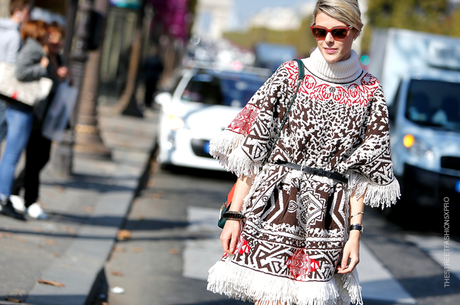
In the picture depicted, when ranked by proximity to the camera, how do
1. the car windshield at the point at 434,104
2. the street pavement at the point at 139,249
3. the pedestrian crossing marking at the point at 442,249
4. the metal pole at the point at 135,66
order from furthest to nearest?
the metal pole at the point at 135,66, the car windshield at the point at 434,104, the pedestrian crossing marking at the point at 442,249, the street pavement at the point at 139,249

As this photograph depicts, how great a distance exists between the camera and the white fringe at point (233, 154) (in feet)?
8.91

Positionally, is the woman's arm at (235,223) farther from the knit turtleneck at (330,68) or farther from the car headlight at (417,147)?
the car headlight at (417,147)

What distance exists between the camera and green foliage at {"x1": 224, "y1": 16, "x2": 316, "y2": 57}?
72375 mm

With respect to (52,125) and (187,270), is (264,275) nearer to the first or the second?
(187,270)

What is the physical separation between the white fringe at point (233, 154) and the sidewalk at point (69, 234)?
5.43 feet

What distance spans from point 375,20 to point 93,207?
40.8 metres

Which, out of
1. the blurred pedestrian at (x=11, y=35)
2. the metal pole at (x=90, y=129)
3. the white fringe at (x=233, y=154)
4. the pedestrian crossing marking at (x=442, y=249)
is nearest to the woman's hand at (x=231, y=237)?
the white fringe at (x=233, y=154)

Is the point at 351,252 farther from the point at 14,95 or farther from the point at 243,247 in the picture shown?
the point at 14,95

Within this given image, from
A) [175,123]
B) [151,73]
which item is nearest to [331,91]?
[175,123]

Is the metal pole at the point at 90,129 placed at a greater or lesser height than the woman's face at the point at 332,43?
lesser

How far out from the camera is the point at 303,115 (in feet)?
8.84

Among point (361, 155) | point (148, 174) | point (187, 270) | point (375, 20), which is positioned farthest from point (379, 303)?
point (375, 20)

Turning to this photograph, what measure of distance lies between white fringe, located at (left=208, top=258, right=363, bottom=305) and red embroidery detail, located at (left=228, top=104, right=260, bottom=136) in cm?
52

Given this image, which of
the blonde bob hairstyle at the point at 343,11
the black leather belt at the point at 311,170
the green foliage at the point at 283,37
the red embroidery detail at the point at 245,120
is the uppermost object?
the green foliage at the point at 283,37
